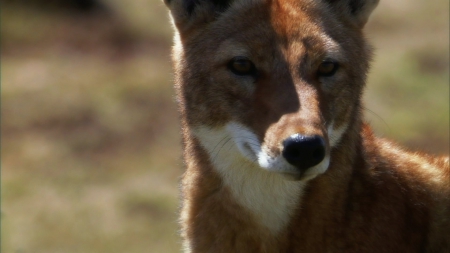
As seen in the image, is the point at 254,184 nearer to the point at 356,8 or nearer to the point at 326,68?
the point at 326,68

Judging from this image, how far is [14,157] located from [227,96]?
10510 mm

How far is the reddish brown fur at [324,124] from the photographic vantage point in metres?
5.77

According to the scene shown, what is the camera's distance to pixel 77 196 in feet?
46.8

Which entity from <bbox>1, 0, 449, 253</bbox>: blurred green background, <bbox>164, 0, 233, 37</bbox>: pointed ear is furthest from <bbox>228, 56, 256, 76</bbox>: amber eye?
<bbox>1, 0, 449, 253</bbox>: blurred green background

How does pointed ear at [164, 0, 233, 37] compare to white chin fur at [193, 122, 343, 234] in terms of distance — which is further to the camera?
pointed ear at [164, 0, 233, 37]

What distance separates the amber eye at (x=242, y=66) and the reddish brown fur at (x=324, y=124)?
A: 0.07 meters

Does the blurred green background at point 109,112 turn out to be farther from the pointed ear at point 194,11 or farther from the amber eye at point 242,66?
the amber eye at point 242,66

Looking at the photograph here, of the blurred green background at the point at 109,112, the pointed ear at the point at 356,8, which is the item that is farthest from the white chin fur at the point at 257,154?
the blurred green background at the point at 109,112

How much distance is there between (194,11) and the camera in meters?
6.43

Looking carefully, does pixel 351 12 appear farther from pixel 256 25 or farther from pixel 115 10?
pixel 115 10

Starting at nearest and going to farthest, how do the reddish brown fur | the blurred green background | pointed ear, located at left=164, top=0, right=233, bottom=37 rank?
the reddish brown fur, pointed ear, located at left=164, top=0, right=233, bottom=37, the blurred green background

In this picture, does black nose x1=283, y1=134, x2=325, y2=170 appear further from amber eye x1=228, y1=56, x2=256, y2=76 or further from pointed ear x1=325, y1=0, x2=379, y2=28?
pointed ear x1=325, y1=0, x2=379, y2=28

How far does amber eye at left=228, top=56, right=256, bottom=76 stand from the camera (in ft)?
19.1

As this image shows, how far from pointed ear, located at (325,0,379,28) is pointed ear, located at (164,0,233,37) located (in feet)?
2.74
